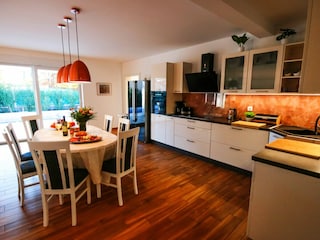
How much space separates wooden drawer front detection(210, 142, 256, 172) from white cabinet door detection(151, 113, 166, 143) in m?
1.38

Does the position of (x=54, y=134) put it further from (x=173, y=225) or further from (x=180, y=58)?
(x=180, y=58)

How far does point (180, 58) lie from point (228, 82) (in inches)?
63.5

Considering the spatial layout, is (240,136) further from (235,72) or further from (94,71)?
(94,71)

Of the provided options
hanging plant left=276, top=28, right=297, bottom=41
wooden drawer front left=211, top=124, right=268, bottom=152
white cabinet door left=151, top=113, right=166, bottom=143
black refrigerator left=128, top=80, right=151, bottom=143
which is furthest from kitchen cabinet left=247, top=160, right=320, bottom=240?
black refrigerator left=128, top=80, right=151, bottom=143

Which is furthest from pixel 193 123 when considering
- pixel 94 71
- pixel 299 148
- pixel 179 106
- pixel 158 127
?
pixel 94 71

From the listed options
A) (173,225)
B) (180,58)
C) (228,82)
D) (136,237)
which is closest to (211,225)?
(173,225)

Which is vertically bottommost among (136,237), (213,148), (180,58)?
(136,237)

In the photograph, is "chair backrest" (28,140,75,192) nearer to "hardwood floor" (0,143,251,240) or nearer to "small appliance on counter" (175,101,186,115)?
"hardwood floor" (0,143,251,240)

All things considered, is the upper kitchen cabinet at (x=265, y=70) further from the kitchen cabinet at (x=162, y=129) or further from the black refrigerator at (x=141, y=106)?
the black refrigerator at (x=141, y=106)

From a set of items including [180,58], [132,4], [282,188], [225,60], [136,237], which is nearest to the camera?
[282,188]

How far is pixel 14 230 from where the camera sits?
178 cm

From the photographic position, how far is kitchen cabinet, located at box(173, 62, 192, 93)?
13.1 feet

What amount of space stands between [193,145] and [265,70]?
186cm

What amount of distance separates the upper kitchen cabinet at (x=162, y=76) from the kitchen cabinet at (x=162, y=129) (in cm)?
71
